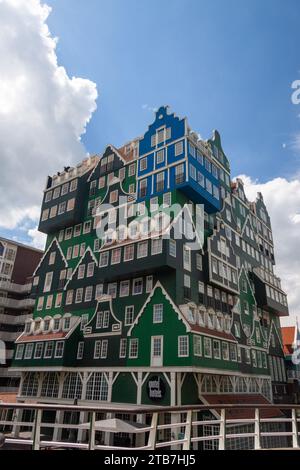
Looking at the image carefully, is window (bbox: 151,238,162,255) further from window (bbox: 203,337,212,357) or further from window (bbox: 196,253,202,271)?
window (bbox: 203,337,212,357)

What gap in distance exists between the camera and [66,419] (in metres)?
→ 39.7

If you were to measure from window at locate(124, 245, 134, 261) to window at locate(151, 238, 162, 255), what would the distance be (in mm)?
2860

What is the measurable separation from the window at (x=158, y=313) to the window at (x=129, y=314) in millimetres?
3317

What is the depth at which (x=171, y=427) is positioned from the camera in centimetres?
1127

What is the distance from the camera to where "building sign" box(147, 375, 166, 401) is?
31.8 m

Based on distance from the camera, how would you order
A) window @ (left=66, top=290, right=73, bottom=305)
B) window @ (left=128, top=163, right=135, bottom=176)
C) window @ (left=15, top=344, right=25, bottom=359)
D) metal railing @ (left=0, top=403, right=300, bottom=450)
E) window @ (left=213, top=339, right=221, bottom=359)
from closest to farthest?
metal railing @ (left=0, top=403, right=300, bottom=450)
window @ (left=213, top=339, right=221, bottom=359)
window @ (left=15, top=344, right=25, bottom=359)
window @ (left=66, top=290, right=73, bottom=305)
window @ (left=128, top=163, right=135, bottom=176)

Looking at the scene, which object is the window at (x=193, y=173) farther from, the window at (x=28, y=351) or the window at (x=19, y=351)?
the window at (x=19, y=351)

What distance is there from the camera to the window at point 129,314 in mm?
37906

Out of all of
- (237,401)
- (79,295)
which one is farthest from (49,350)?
(237,401)

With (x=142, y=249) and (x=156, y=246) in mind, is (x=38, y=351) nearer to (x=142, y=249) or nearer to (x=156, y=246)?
(x=142, y=249)

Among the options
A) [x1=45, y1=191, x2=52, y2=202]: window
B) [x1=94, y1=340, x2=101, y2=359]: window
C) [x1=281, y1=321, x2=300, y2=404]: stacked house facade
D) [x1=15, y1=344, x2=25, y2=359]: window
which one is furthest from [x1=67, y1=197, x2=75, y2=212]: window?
[x1=281, y1=321, x2=300, y2=404]: stacked house facade

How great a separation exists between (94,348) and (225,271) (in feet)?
59.3

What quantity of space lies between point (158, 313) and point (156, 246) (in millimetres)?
6831
